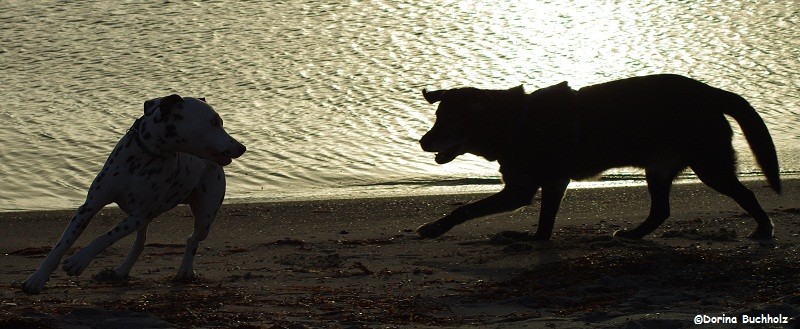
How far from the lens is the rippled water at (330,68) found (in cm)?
1374

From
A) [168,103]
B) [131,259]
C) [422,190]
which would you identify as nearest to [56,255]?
[131,259]

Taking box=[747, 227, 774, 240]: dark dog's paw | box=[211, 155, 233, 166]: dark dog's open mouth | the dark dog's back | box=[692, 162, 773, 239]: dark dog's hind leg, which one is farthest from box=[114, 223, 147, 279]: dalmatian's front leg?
box=[747, 227, 774, 240]: dark dog's paw

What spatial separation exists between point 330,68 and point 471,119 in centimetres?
1001

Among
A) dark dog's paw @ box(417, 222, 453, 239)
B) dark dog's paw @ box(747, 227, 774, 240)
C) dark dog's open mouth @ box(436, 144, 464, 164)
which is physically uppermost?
dark dog's open mouth @ box(436, 144, 464, 164)

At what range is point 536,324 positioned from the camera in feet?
20.0

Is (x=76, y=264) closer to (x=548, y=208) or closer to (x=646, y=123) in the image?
(x=548, y=208)

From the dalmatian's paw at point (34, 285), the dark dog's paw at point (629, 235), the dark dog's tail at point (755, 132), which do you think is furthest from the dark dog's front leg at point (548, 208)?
the dalmatian's paw at point (34, 285)

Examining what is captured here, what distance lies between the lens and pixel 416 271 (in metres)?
7.93

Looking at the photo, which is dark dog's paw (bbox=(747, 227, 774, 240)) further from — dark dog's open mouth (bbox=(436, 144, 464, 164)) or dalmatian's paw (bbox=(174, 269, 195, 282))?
dalmatian's paw (bbox=(174, 269, 195, 282))

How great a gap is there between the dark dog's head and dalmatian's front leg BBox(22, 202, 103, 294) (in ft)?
10.7

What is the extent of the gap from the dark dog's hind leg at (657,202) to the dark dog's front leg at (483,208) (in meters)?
0.76

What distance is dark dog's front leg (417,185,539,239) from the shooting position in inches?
352

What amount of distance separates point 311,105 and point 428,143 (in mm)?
7504

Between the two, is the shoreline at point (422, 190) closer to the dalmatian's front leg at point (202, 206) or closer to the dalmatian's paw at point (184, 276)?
the dalmatian's front leg at point (202, 206)
